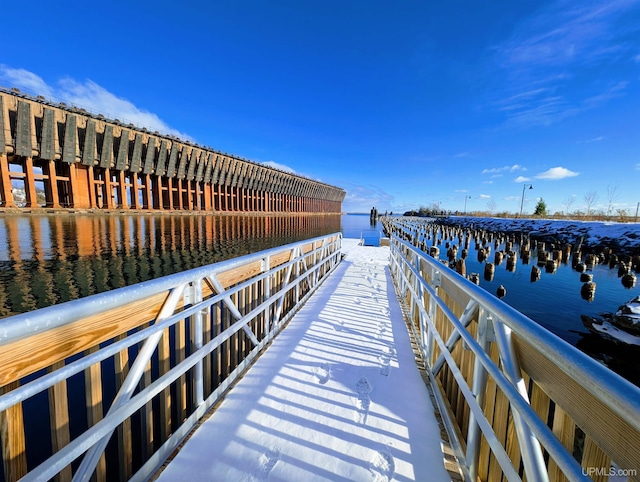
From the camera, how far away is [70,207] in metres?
33.6

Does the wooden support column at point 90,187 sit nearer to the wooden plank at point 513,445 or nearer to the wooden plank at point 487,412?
the wooden plank at point 487,412

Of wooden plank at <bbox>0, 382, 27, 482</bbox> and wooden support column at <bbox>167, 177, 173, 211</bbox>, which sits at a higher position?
wooden support column at <bbox>167, 177, 173, 211</bbox>

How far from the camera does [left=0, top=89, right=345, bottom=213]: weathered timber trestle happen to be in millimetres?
28531

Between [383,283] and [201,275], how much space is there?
5.58 m

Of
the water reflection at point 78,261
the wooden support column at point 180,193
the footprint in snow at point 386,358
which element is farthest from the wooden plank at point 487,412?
the wooden support column at point 180,193

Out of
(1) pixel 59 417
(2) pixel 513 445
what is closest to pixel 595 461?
(2) pixel 513 445

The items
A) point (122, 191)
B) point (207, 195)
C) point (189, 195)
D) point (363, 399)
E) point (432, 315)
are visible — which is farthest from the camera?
point (207, 195)

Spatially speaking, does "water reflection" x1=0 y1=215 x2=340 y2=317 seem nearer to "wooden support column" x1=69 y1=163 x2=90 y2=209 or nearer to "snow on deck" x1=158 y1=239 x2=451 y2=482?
"snow on deck" x1=158 y1=239 x2=451 y2=482

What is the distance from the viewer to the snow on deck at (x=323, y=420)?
1866mm

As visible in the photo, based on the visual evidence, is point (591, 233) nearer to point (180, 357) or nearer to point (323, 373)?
point (323, 373)

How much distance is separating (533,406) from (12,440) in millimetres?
2557

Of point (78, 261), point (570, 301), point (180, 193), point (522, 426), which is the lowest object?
point (570, 301)

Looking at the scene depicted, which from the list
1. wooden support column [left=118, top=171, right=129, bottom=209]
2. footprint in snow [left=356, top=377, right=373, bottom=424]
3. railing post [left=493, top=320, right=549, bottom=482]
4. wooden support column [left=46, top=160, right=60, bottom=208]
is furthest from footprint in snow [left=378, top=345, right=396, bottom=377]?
wooden support column [left=118, top=171, right=129, bottom=209]

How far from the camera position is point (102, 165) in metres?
35.8
